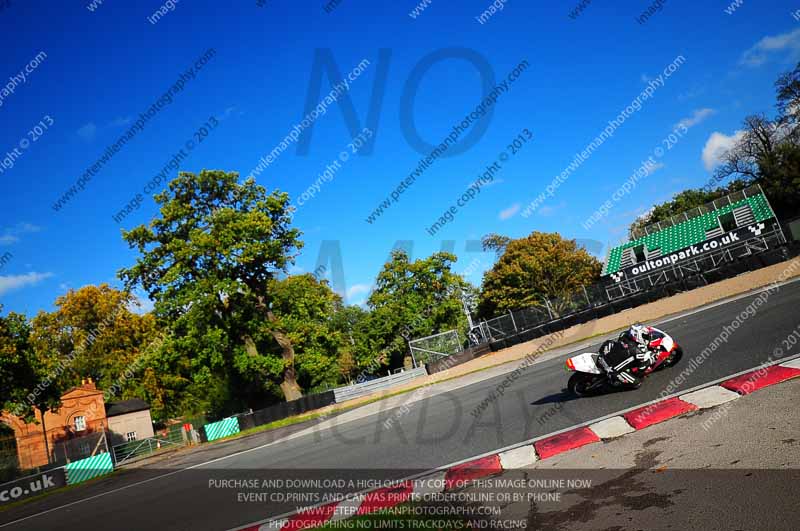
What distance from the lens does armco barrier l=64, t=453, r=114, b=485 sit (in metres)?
22.5

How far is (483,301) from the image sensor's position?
61.4m

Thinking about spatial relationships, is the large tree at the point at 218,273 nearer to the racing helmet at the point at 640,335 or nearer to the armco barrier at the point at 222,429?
the armco barrier at the point at 222,429

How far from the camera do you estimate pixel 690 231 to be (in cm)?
4462

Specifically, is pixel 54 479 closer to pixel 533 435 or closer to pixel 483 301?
pixel 533 435

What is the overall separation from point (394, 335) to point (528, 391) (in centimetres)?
4296

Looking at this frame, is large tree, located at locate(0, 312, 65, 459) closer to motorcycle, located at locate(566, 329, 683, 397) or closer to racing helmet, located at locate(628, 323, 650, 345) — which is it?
motorcycle, located at locate(566, 329, 683, 397)

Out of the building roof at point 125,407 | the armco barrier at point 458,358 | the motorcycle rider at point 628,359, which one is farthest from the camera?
the building roof at point 125,407

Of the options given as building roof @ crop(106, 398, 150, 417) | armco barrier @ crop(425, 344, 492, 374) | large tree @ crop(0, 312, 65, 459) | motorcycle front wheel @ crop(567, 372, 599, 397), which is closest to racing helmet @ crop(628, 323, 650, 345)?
motorcycle front wheel @ crop(567, 372, 599, 397)

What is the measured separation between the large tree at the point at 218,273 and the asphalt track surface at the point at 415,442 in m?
17.9

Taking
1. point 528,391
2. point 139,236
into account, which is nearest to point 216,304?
point 139,236

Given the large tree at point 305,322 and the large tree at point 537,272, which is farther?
the large tree at point 537,272

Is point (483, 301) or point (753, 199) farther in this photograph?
point (483, 301)

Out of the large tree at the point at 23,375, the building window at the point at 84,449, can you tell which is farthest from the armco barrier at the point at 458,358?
the large tree at the point at 23,375

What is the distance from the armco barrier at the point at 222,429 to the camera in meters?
30.9
